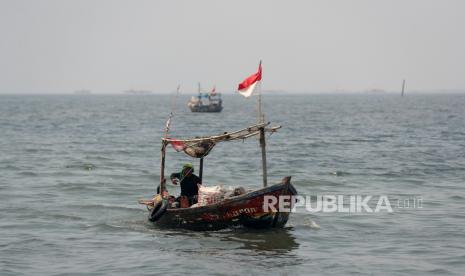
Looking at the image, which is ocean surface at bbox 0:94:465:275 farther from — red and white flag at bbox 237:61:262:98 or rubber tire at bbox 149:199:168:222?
red and white flag at bbox 237:61:262:98

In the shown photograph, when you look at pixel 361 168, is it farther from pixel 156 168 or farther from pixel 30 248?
pixel 30 248

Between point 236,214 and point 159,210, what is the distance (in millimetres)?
2481

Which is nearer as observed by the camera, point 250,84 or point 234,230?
point 250,84

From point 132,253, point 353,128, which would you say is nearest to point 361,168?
point 132,253

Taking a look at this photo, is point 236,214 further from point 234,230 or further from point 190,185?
point 190,185

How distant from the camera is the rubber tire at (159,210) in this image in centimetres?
2202

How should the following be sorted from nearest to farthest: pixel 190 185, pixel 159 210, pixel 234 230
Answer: pixel 234 230 → pixel 159 210 → pixel 190 185

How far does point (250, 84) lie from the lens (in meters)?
20.2

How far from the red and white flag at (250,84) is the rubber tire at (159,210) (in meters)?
4.17

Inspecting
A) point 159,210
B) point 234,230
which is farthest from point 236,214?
point 159,210

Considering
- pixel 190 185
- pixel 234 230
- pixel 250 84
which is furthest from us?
pixel 190 185

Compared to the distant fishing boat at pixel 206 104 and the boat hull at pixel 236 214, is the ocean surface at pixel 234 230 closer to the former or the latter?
the boat hull at pixel 236 214

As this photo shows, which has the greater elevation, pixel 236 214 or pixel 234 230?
pixel 236 214

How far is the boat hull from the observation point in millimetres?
20328
